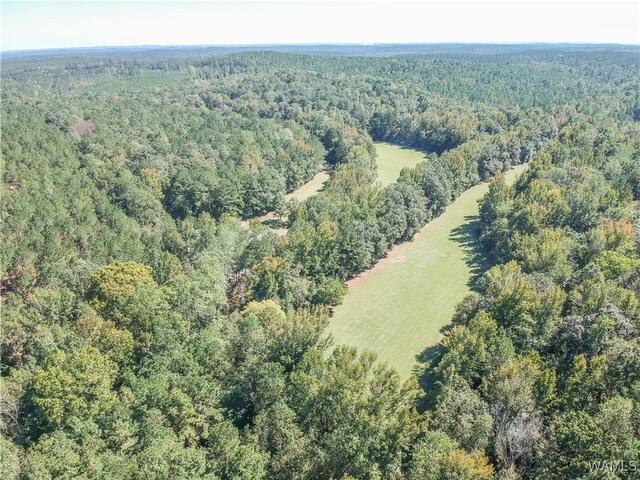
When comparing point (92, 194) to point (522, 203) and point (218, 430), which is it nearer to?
point (218, 430)

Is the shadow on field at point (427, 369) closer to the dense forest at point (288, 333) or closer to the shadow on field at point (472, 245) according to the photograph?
the dense forest at point (288, 333)

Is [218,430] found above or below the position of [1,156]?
below

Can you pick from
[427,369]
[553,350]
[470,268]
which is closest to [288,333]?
[427,369]

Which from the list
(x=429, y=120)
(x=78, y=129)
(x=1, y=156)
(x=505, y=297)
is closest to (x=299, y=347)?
(x=505, y=297)

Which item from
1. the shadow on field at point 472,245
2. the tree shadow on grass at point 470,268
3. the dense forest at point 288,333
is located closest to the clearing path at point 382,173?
the dense forest at point 288,333

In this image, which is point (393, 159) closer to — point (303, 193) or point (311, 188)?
point (311, 188)

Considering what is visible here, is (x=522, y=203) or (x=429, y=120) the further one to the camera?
(x=429, y=120)
